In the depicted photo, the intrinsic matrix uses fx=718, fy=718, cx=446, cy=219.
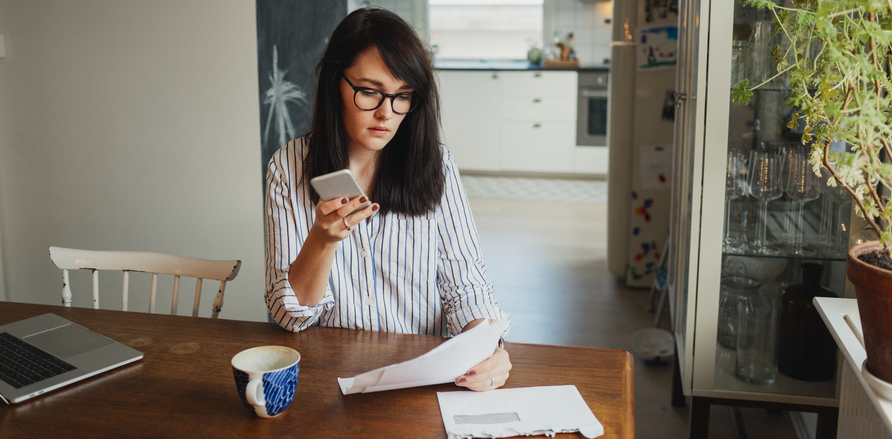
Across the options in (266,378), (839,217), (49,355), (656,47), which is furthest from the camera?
(656,47)

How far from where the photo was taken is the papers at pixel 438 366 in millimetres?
Answer: 972

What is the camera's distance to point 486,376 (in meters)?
1.04

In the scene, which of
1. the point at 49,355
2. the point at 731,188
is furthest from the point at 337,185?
the point at 731,188

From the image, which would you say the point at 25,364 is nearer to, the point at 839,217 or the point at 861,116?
the point at 861,116

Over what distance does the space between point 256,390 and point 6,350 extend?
551mm

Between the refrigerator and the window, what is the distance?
3317mm

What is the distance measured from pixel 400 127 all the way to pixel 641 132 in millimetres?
2387

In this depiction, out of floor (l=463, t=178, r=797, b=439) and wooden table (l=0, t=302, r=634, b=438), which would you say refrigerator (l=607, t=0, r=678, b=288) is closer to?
floor (l=463, t=178, r=797, b=439)

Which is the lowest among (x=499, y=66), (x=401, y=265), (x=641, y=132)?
(x=401, y=265)

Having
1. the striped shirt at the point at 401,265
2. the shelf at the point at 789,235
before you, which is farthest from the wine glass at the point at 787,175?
the striped shirt at the point at 401,265

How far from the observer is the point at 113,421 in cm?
97

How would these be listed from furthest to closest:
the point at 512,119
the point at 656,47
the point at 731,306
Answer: the point at 512,119 < the point at 656,47 < the point at 731,306

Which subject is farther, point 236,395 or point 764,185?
point 764,185

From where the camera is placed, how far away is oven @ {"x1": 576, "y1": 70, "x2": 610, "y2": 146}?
5.95 meters
